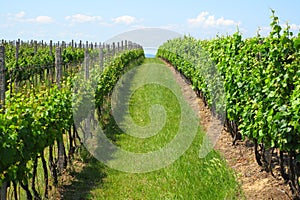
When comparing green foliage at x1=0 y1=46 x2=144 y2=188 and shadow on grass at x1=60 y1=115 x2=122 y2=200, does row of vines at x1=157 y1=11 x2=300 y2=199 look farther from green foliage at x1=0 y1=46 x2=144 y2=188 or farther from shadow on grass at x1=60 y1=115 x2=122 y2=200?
green foliage at x1=0 y1=46 x2=144 y2=188

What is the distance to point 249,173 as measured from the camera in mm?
7051

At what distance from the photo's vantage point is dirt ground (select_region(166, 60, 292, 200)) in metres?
6.06

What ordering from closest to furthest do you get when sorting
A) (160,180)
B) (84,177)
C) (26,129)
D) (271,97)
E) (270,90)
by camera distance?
(26,129) < (271,97) < (270,90) < (160,180) < (84,177)

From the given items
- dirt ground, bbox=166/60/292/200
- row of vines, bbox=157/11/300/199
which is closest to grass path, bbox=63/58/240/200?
dirt ground, bbox=166/60/292/200

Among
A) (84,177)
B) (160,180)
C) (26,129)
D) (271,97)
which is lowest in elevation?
(84,177)

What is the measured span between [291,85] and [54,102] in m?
3.34

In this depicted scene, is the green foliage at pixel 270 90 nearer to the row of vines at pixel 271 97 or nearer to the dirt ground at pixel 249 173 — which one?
the row of vines at pixel 271 97

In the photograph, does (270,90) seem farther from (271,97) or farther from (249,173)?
(249,173)

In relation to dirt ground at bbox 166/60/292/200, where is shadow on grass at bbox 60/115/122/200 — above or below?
below

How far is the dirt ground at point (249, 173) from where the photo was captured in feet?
19.9

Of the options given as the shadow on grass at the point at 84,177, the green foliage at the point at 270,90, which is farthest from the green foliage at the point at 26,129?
the green foliage at the point at 270,90

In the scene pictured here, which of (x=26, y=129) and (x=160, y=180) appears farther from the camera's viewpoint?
(x=160, y=180)

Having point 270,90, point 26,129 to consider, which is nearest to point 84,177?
point 26,129

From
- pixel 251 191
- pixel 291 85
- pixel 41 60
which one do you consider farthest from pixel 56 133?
pixel 41 60
